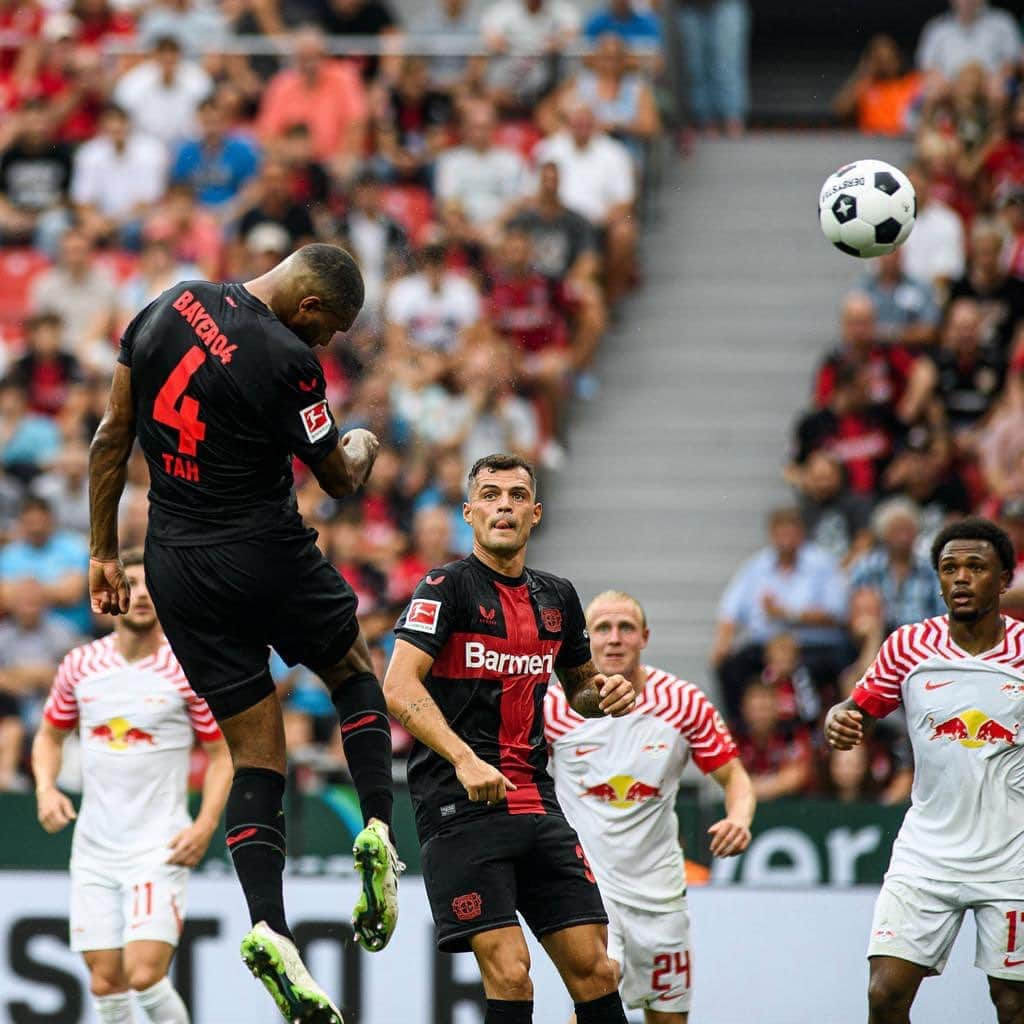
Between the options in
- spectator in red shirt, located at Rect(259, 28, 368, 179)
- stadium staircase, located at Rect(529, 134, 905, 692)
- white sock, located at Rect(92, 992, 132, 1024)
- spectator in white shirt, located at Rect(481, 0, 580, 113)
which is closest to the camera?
white sock, located at Rect(92, 992, 132, 1024)

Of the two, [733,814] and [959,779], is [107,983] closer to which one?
[733,814]

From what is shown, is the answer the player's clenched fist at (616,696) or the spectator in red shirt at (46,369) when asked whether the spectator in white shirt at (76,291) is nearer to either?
the spectator in red shirt at (46,369)

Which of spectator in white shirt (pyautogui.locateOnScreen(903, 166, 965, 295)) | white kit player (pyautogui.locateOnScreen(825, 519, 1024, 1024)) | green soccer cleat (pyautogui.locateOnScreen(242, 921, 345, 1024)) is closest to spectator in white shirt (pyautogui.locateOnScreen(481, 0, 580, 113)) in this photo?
spectator in white shirt (pyautogui.locateOnScreen(903, 166, 965, 295))

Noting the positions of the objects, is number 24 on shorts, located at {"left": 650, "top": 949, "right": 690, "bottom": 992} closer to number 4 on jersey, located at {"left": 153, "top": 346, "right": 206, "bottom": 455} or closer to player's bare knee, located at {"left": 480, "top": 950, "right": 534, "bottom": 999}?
player's bare knee, located at {"left": 480, "top": 950, "right": 534, "bottom": 999}

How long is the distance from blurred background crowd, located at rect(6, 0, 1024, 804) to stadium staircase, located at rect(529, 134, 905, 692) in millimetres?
286

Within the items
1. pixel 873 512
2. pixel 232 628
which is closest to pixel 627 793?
pixel 232 628

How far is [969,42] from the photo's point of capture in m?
16.3

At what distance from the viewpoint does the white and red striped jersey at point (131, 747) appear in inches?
370

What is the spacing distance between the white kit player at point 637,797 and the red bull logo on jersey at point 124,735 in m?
1.92

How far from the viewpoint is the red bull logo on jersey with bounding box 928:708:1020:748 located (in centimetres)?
798

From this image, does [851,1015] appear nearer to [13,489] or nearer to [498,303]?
[498,303]

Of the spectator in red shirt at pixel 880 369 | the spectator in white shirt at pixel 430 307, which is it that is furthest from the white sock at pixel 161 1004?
the spectator in red shirt at pixel 880 369

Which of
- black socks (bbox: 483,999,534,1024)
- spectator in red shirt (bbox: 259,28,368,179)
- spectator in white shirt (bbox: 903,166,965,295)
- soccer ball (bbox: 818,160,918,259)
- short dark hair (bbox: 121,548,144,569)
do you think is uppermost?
spectator in red shirt (bbox: 259,28,368,179)

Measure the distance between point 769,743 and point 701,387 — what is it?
4.29m
